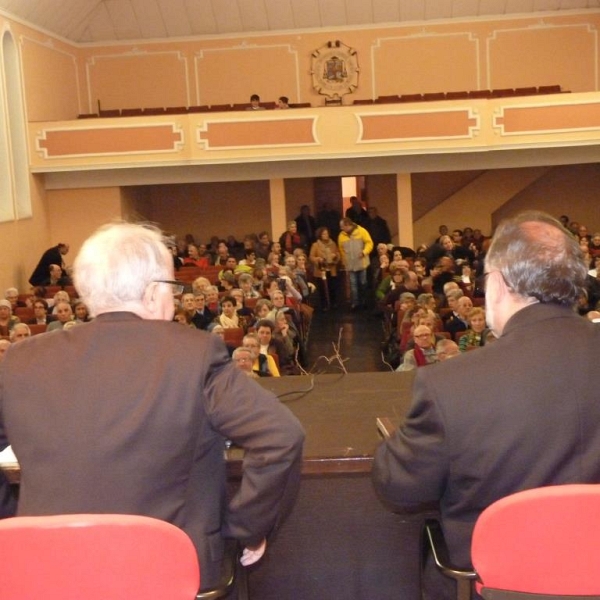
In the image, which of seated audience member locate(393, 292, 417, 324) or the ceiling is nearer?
seated audience member locate(393, 292, 417, 324)

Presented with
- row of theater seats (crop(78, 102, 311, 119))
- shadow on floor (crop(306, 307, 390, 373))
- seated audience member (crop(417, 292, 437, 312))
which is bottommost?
shadow on floor (crop(306, 307, 390, 373))

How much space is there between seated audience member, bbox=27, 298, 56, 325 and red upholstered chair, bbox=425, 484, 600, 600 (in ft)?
28.2

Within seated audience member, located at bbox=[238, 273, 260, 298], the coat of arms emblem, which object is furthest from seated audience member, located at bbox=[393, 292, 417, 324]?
the coat of arms emblem

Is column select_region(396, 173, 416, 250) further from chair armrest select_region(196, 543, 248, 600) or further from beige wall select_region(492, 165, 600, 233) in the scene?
chair armrest select_region(196, 543, 248, 600)

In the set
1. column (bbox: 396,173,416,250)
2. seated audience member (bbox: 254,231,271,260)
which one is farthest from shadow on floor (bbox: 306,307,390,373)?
column (bbox: 396,173,416,250)

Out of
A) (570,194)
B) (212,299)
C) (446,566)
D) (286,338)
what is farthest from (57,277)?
(446,566)

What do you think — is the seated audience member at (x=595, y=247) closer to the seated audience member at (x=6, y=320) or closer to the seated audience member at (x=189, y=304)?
the seated audience member at (x=189, y=304)

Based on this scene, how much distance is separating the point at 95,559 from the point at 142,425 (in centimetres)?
31

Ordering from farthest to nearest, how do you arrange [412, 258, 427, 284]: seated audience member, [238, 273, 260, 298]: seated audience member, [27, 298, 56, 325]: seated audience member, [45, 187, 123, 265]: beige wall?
[45, 187, 123, 265]: beige wall → [412, 258, 427, 284]: seated audience member → [238, 273, 260, 298]: seated audience member → [27, 298, 56, 325]: seated audience member

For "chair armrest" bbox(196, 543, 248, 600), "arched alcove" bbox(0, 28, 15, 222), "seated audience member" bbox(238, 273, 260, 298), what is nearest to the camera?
"chair armrest" bbox(196, 543, 248, 600)

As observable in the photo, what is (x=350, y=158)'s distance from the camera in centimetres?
1515

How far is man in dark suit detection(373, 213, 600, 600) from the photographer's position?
2.06m

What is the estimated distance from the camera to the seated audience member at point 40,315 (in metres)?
10.0

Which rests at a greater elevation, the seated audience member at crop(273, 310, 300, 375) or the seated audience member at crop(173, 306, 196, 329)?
the seated audience member at crop(173, 306, 196, 329)
